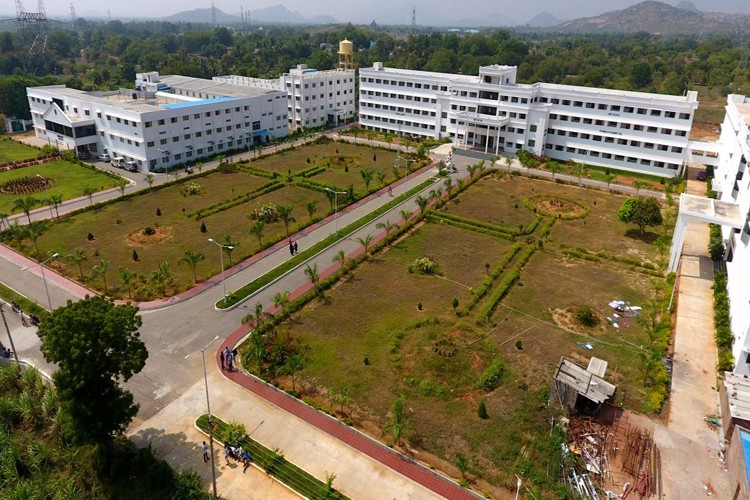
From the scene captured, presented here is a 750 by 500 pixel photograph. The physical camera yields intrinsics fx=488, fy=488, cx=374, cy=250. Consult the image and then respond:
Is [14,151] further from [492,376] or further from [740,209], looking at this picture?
[740,209]

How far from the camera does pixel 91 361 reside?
69.2 ft

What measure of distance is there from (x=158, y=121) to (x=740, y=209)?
65380 mm

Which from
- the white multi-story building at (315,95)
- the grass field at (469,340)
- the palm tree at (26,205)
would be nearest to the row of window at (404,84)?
the white multi-story building at (315,95)

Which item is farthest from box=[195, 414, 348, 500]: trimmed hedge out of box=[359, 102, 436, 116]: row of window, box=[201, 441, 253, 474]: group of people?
box=[359, 102, 436, 116]: row of window

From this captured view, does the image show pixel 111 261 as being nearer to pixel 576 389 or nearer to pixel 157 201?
pixel 157 201

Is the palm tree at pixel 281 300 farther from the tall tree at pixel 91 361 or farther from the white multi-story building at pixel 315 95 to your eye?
the white multi-story building at pixel 315 95

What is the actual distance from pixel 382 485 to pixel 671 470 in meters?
13.8

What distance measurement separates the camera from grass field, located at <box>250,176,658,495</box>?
2527 cm

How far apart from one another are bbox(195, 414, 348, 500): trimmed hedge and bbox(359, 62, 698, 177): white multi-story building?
61.0 meters

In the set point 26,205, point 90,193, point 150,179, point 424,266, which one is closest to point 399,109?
point 150,179

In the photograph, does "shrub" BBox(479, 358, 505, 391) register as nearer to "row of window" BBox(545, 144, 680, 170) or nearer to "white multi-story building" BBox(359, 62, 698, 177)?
"white multi-story building" BBox(359, 62, 698, 177)

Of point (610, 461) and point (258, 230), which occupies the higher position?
point (258, 230)

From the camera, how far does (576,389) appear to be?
26.0 metres

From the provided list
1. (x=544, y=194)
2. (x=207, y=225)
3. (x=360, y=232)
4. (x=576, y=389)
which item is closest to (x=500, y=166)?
(x=544, y=194)
